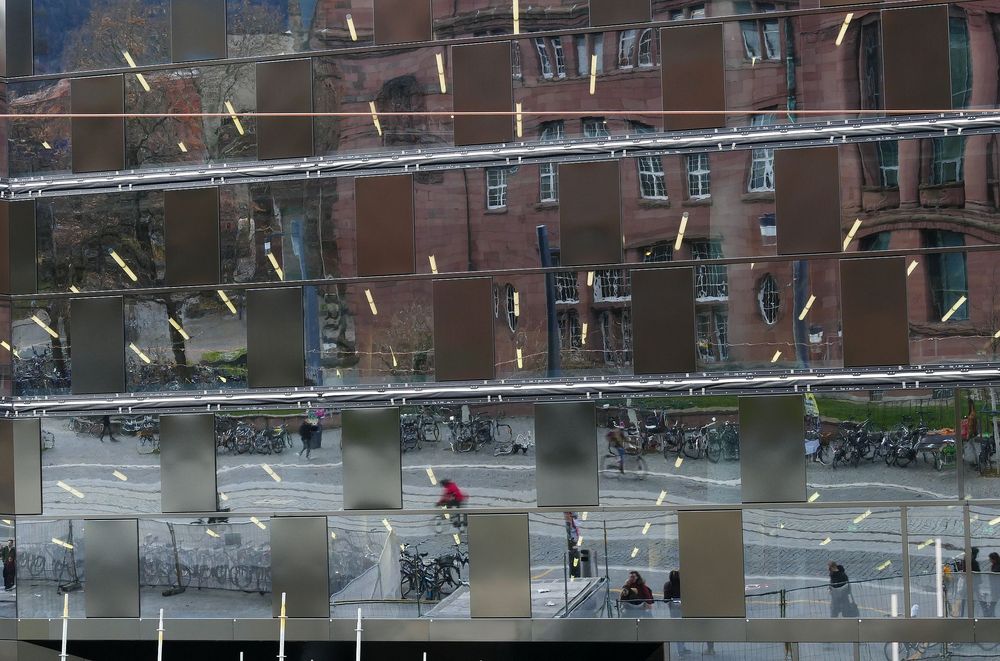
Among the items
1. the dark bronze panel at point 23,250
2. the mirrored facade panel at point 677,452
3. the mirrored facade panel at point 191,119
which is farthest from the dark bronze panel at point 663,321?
the dark bronze panel at point 23,250

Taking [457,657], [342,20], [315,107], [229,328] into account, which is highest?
[342,20]

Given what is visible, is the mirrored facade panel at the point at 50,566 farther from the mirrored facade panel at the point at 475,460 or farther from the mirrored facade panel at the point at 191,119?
the mirrored facade panel at the point at 191,119

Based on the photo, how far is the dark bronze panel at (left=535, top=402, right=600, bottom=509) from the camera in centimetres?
1791

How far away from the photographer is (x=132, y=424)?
19156 millimetres

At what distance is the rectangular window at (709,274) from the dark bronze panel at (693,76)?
5.69 feet

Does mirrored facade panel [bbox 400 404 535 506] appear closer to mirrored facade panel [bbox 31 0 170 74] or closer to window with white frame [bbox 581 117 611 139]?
window with white frame [bbox 581 117 611 139]

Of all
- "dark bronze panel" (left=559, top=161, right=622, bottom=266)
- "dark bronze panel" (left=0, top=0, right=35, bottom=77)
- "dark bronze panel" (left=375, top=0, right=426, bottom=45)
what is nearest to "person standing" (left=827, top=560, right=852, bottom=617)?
"dark bronze panel" (left=559, top=161, right=622, bottom=266)

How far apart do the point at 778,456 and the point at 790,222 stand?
3.33 metres

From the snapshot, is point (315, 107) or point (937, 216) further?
point (315, 107)

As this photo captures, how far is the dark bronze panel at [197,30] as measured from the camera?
19266 mm

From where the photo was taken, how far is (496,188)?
60.1ft

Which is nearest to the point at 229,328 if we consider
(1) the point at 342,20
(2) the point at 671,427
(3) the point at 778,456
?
(1) the point at 342,20

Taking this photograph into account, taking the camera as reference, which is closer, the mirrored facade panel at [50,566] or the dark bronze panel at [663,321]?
the dark bronze panel at [663,321]

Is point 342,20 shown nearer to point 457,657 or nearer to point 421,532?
point 421,532
